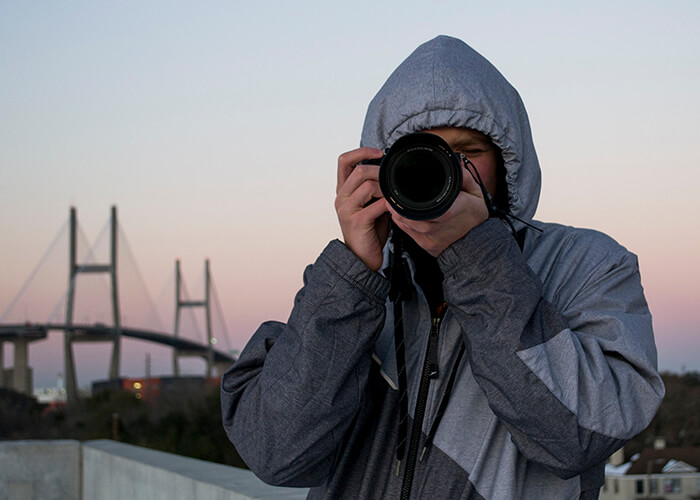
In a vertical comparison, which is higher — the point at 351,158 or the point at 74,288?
the point at 351,158

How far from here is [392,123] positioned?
40.4 inches

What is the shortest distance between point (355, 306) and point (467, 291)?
130 millimetres

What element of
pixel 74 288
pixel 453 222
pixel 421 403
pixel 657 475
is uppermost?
pixel 453 222

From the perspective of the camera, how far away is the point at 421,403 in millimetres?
907

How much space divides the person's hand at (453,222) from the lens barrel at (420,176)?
0.04 ft

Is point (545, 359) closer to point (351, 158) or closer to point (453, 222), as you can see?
point (453, 222)

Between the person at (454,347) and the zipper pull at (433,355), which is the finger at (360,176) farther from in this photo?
the zipper pull at (433,355)

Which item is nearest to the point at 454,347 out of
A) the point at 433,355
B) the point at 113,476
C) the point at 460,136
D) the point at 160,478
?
the point at 433,355

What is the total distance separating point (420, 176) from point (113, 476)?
3197 millimetres

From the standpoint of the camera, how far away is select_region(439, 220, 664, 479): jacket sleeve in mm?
798

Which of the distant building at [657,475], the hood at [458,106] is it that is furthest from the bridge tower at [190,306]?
the hood at [458,106]

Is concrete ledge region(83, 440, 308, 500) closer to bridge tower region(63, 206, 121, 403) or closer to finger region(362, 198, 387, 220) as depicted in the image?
finger region(362, 198, 387, 220)

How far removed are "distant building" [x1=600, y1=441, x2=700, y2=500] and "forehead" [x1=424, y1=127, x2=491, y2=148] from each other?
16188 mm

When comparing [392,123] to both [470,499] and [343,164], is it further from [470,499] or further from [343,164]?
[470,499]
